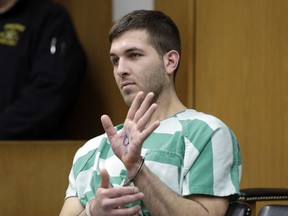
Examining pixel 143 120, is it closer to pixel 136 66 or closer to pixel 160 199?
pixel 160 199

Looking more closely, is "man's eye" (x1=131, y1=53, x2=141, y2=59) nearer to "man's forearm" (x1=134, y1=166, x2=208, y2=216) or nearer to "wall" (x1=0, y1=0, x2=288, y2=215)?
"man's forearm" (x1=134, y1=166, x2=208, y2=216)

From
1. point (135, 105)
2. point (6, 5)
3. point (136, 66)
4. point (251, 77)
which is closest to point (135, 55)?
point (136, 66)

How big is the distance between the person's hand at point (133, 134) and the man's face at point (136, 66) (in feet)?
0.66

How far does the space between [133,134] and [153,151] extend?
0.20 m

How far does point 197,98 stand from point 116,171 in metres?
1.26

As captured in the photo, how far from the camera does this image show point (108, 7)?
4.18 m

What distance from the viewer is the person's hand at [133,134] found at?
6.29 ft

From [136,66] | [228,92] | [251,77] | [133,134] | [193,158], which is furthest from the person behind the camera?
[228,92]

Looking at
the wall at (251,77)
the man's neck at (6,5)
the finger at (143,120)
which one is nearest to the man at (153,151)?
the finger at (143,120)

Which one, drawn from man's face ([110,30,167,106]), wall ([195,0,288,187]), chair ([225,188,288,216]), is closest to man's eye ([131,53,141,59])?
man's face ([110,30,167,106])

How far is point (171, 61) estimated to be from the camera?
7.58 ft

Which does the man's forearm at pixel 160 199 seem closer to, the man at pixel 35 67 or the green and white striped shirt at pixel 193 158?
the green and white striped shirt at pixel 193 158

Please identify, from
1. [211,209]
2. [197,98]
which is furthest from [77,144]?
[211,209]

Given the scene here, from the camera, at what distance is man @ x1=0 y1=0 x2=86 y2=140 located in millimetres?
3672
